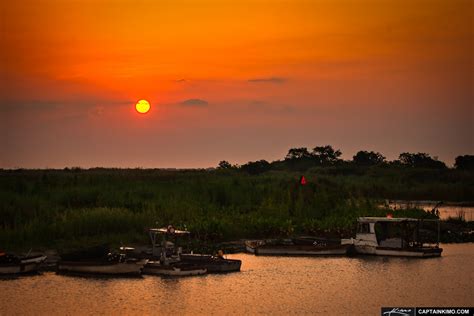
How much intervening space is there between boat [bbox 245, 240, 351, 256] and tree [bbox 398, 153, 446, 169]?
8019cm

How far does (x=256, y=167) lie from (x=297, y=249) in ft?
245

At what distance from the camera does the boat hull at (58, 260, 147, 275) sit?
40.1m

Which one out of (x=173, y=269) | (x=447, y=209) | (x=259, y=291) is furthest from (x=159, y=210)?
(x=447, y=209)

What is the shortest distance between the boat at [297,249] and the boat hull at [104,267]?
30.3 ft

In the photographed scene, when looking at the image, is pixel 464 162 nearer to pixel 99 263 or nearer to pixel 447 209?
pixel 447 209

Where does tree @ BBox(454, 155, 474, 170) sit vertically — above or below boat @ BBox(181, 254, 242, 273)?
above

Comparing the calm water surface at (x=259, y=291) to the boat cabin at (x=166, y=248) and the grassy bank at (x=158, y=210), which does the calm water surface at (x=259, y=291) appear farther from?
the grassy bank at (x=158, y=210)

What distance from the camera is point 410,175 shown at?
105500 millimetres

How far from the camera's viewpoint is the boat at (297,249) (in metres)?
47.8

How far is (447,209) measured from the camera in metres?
76.7

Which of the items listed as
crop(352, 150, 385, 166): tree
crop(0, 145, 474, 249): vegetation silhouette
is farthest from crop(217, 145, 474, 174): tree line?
crop(0, 145, 474, 249): vegetation silhouette

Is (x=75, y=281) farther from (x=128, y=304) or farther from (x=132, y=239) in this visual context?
(x=132, y=239)

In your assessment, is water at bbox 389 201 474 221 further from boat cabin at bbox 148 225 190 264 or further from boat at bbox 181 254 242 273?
boat cabin at bbox 148 225 190 264

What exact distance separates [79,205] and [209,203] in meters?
9.18
